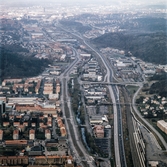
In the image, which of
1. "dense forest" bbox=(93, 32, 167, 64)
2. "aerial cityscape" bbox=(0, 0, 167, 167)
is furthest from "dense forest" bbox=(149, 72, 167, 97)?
"dense forest" bbox=(93, 32, 167, 64)

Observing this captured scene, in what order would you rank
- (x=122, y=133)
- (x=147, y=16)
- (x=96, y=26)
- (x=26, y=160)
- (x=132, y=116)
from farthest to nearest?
(x=147, y=16)
(x=96, y=26)
(x=132, y=116)
(x=122, y=133)
(x=26, y=160)

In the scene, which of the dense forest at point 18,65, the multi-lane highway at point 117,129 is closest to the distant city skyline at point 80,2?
the dense forest at point 18,65

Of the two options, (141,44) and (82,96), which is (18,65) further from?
(141,44)

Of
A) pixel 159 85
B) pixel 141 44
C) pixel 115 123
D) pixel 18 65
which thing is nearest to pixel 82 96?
pixel 115 123

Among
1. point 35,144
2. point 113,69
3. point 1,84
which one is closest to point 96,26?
point 113,69

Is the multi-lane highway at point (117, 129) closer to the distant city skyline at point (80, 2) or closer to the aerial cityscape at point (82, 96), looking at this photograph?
the aerial cityscape at point (82, 96)

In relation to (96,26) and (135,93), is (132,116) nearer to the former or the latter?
(135,93)
